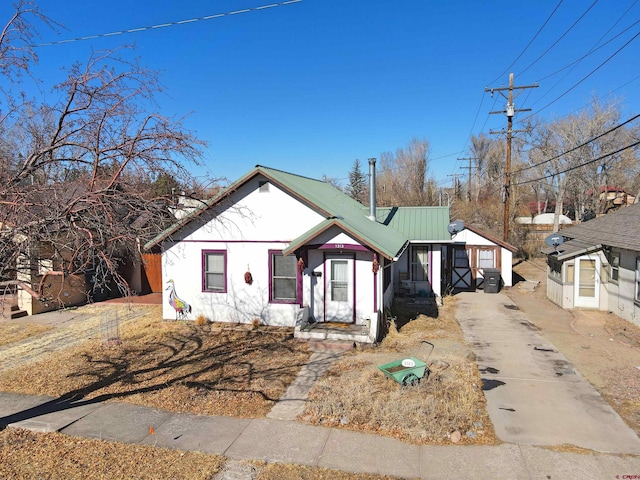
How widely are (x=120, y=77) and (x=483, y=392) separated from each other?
7888 mm

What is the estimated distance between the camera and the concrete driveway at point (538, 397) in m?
6.12

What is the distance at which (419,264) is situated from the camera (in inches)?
695

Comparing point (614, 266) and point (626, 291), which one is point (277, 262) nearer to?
point (626, 291)

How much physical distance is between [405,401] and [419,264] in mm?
11061

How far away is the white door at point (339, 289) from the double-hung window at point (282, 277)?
1.11 m

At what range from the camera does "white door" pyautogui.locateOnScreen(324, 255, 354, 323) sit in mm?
11891

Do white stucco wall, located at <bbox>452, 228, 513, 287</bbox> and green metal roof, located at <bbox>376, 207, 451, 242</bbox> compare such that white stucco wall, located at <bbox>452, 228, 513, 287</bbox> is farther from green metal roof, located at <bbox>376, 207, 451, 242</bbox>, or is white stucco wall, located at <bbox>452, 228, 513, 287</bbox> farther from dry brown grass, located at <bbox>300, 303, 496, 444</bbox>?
dry brown grass, located at <bbox>300, 303, 496, 444</bbox>

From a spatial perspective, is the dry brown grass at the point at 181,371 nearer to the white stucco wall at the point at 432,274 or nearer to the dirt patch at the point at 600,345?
the dirt patch at the point at 600,345

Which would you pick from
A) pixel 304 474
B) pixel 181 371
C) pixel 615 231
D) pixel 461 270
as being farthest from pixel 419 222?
pixel 304 474

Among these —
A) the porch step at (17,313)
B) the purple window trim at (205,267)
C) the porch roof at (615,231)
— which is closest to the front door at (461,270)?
the porch roof at (615,231)

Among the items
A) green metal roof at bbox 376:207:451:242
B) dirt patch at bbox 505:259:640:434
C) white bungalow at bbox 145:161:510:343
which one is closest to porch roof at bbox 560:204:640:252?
dirt patch at bbox 505:259:640:434

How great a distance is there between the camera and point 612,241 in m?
13.9

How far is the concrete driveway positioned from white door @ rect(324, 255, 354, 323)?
346cm

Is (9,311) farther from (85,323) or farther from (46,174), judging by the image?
(46,174)
